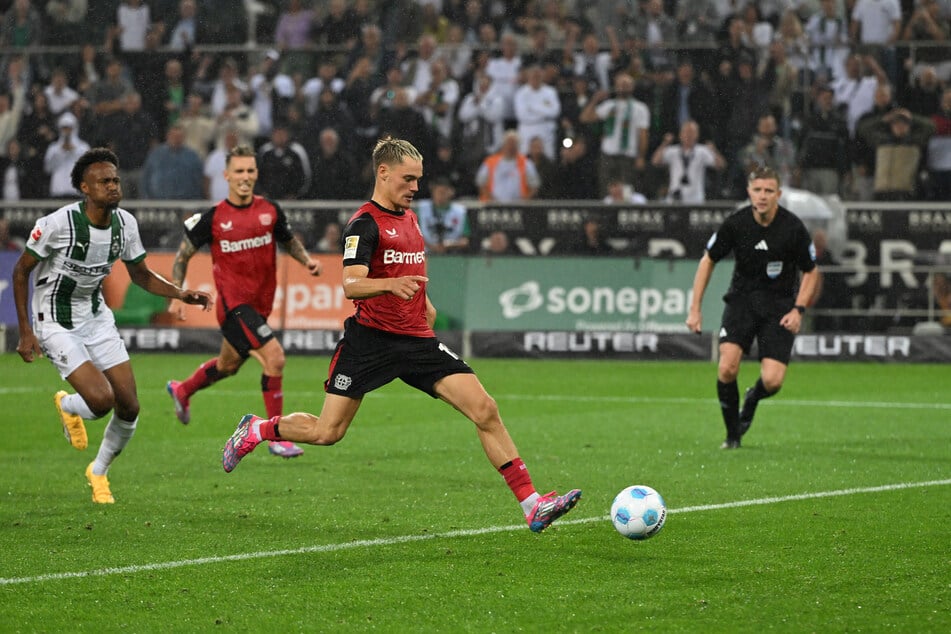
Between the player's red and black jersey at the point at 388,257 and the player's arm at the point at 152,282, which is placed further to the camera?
the player's arm at the point at 152,282

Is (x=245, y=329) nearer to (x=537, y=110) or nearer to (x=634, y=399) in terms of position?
(x=634, y=399)

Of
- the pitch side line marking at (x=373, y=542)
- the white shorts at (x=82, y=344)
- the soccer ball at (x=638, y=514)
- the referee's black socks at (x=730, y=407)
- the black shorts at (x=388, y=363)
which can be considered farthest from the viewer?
the referee's black socks at (x=730, y=407)

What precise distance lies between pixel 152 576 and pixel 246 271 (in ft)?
17.4

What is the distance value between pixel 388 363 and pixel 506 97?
52.2 feet

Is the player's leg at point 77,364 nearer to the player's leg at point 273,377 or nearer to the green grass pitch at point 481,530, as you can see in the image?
the green grass pitch at point 481,530

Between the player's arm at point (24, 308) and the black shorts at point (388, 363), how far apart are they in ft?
6.95

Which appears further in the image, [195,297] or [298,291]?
[298,291]

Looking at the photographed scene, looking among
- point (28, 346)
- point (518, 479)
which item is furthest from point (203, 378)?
point (518, 479)

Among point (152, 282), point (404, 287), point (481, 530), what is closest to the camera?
point (404, 287)

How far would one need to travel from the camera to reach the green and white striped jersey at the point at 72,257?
29.4 ft

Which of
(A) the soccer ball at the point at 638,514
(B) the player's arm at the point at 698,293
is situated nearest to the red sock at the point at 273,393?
(B) the player's arm at the point at 698,293

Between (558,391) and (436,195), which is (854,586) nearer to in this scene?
(558,391)

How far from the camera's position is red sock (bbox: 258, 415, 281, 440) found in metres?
8.28

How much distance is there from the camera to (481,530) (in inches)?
315
